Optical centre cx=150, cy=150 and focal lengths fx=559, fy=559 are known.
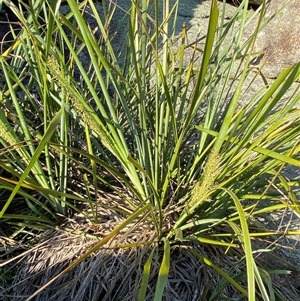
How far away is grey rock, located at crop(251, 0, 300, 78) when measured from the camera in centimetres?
341

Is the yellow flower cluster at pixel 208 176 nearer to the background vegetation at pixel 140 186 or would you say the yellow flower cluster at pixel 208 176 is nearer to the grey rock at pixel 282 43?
the background vegetation at pixel 140 186

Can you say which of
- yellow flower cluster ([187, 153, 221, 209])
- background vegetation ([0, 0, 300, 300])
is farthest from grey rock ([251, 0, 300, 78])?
yellow flower cluster ([187, 153, 221, 209])

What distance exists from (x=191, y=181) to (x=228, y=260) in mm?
289

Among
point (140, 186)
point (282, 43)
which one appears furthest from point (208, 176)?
point (282, 43)

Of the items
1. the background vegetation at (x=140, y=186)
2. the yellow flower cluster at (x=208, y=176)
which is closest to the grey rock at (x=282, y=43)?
the background vegetation at (x=140, y=186)

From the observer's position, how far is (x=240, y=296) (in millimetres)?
1771

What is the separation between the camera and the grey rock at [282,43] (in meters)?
3.41

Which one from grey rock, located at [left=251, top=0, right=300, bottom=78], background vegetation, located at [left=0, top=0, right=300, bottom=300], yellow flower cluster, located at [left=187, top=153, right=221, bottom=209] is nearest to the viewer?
yellow flower cluster, located at [left=187, top=153, right=221, bottom=209]

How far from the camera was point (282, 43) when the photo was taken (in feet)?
11.3

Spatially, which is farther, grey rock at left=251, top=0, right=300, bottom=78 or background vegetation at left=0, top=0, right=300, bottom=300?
grey rock at left=251, top=0, right=300, bottom=78

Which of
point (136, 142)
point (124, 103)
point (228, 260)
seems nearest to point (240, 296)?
point (228, 260)

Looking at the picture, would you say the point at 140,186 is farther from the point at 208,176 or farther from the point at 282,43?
the point at 282,43

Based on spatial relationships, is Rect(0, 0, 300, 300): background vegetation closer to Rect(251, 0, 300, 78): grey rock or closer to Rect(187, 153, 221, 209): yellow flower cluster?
Rect(187, 153, 221, 209): yellow flower cluster

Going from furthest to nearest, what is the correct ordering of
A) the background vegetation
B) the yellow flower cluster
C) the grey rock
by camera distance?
the grey rock
the background vegetation
the yellow flower cluster
